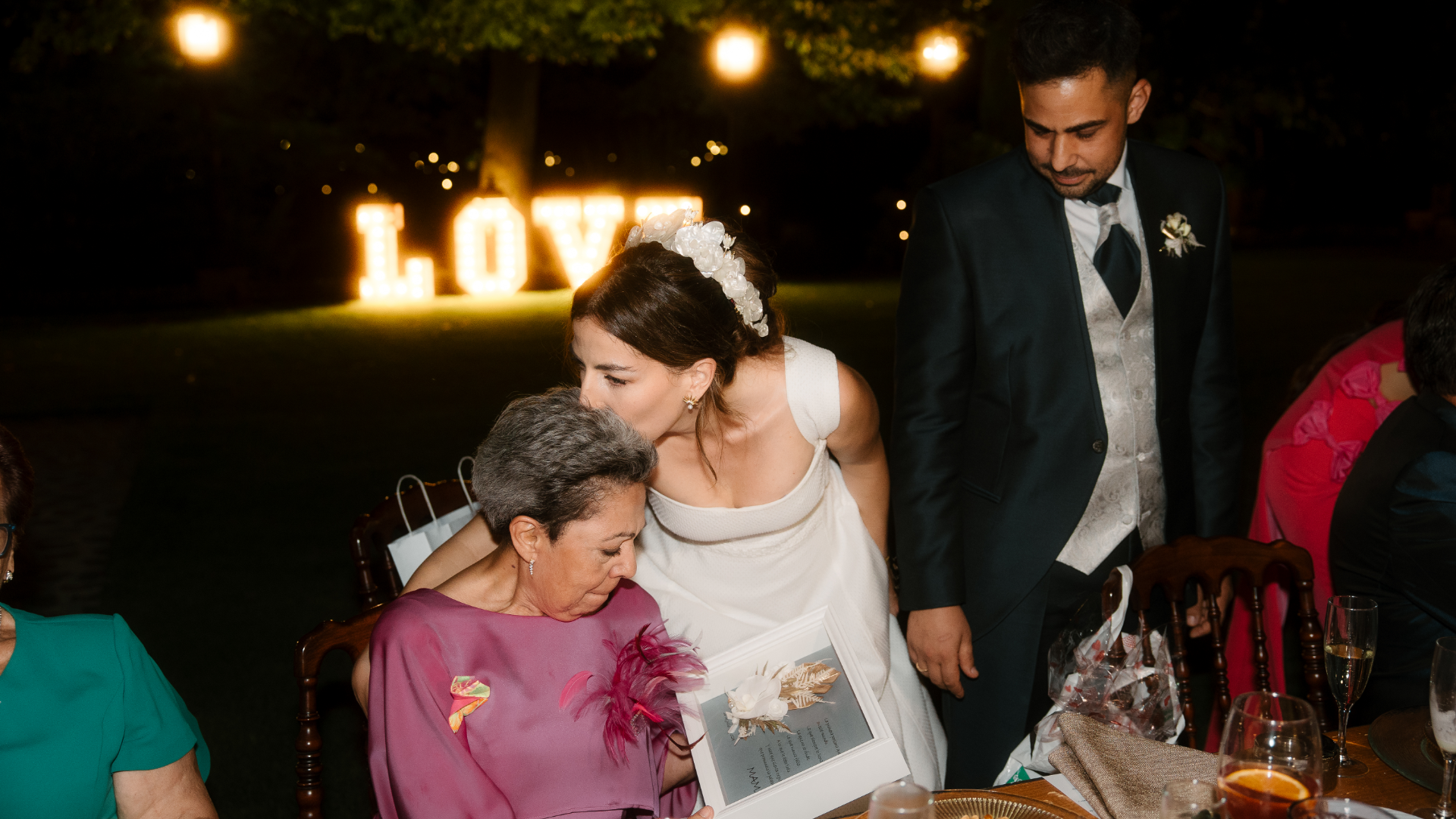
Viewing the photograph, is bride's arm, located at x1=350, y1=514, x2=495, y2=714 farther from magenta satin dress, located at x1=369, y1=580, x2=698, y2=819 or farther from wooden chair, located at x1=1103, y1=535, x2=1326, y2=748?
wooden chair, located at x1=1103, y1=535, x2=1326, y2=748

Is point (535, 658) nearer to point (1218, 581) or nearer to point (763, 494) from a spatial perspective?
point (763, 494)

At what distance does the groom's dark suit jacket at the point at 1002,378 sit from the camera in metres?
2.35

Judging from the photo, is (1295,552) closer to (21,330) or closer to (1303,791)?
(1303,791)

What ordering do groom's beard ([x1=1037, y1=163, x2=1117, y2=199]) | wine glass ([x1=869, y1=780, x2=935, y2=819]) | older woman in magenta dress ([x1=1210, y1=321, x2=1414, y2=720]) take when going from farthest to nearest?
older woman in magenta dress ([x1=1210, y1=321, x2=1414, y2=720]), groom's beard ([x1=1037, y1=163, x2=1117, y2=199]), wine glass ([x1=869, y1=780, x2=935, y2=819])

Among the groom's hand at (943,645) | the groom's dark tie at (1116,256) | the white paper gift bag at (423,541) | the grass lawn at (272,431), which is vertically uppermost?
the groom's dark tie at (1116,256)

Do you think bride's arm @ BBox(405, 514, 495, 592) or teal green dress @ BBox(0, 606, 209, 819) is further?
bride's arm @ BBox(405, 514, 495, 592)

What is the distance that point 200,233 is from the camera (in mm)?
18391

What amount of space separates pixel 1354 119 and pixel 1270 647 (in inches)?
276

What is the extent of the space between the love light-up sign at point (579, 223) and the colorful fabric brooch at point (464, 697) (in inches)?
642

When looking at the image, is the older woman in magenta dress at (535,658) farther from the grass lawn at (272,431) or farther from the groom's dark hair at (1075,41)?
the groom's dark hair at (1075,41)

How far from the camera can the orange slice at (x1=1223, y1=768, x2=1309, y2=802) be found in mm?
1299

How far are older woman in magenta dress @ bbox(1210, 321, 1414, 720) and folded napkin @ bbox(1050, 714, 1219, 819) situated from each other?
4.42 ft

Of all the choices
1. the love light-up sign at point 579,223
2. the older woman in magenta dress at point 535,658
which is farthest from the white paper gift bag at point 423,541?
the love light-up sign at point 579,223

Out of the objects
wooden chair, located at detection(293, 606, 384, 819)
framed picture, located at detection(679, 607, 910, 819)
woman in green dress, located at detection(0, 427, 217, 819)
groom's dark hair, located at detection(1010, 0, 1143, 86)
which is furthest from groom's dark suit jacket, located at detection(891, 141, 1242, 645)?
woman in green dress, located at detection(0, 427, 217, 819)
